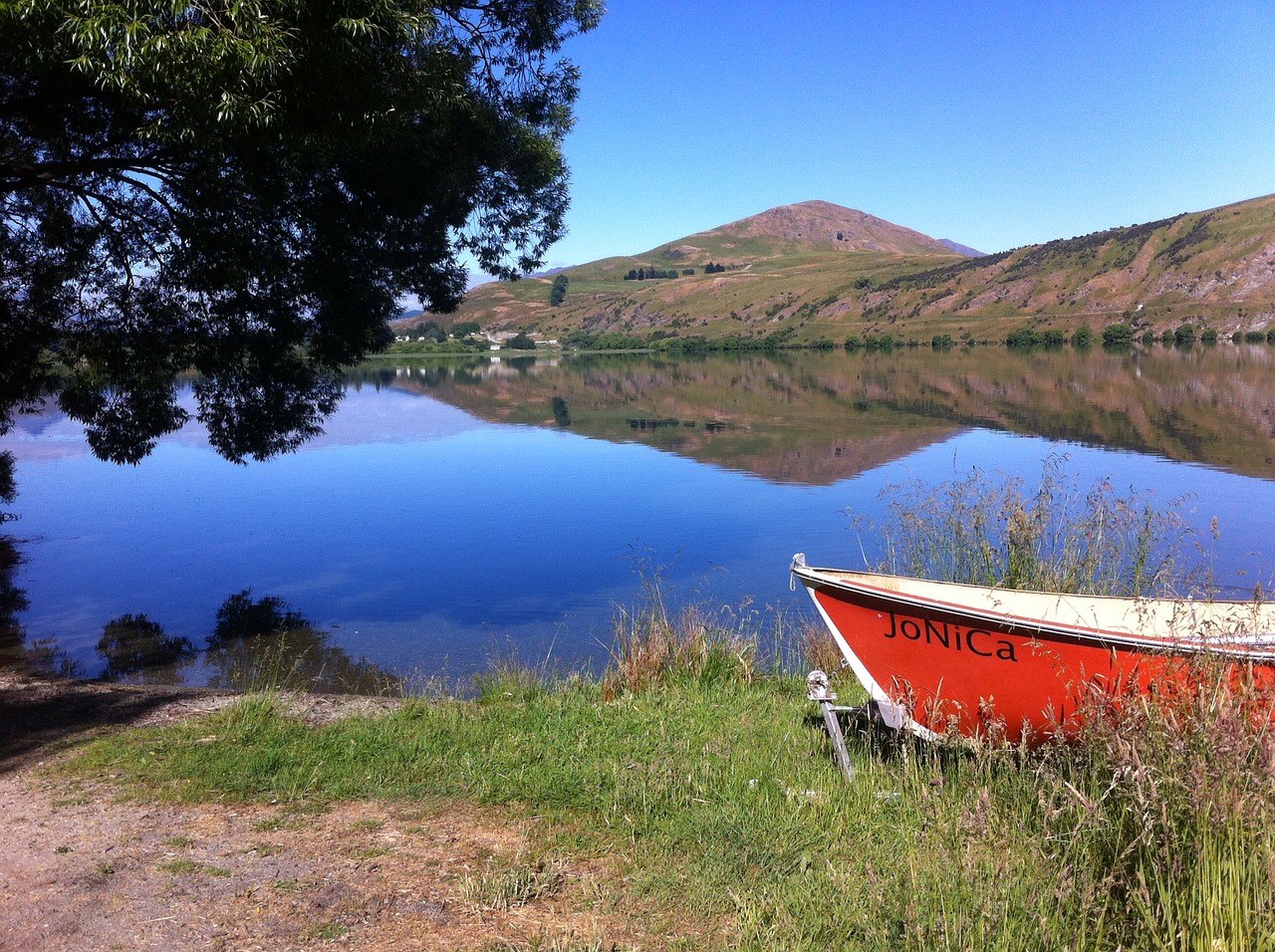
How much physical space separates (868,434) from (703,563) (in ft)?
53.1

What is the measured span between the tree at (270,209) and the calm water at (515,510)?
2891 mm

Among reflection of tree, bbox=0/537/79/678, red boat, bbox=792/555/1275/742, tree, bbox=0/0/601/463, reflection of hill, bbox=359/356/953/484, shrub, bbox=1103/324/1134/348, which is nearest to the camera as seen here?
red boat, bbox=792/555/1275/742

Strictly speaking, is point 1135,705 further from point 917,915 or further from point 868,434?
point 868,434

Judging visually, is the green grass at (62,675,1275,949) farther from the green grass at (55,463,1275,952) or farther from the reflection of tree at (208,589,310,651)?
the reflection of tree at (208,589,310,651)

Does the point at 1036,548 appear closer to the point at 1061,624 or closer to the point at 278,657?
the point at 1061,624

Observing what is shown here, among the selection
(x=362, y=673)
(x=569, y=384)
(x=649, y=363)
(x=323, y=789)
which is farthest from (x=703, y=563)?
(x=649, y=363)

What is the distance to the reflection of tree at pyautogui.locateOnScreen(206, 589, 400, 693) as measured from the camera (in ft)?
34.6

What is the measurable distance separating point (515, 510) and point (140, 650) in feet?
31.1

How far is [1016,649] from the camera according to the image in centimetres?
566

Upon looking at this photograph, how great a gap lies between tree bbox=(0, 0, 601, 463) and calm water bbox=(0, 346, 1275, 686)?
289cm

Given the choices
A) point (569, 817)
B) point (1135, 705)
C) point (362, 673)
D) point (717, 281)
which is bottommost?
point (362, 673)

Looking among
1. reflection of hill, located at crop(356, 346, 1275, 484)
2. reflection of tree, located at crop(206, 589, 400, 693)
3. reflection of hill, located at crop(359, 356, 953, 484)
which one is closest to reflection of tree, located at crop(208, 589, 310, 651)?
reflection of tree, located at crop(206, 589, 400, 693)

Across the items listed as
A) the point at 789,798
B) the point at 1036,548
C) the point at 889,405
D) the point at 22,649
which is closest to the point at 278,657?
the point at 22,649

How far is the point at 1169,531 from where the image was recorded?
13.3 meters
